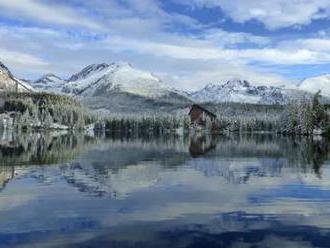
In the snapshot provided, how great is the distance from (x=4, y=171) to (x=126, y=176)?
40.1 ft

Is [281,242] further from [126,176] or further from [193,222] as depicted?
[126,176]

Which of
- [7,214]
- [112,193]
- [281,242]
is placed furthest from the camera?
[112,193]

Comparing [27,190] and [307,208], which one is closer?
[307,208]

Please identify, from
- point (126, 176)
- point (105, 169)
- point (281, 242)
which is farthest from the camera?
point (105, 169)

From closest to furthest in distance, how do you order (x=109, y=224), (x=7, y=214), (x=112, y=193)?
1. (x=109, y=224)
2. (x=7, y=214)
3. (x=112, y=193)

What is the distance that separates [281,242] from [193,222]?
5810mm

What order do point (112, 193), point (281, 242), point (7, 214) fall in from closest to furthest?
point (281, 242), point (7, 214), point (112, 193)

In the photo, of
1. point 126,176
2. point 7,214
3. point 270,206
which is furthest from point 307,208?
point 126,176

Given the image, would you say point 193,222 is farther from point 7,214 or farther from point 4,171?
point 4,171

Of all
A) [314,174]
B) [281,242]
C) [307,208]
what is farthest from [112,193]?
[314,174]

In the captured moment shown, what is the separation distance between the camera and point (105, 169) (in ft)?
209

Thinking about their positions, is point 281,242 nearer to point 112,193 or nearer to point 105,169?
point 112,193

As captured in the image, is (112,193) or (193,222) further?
(112,193)

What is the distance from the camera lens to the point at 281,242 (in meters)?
26.8
